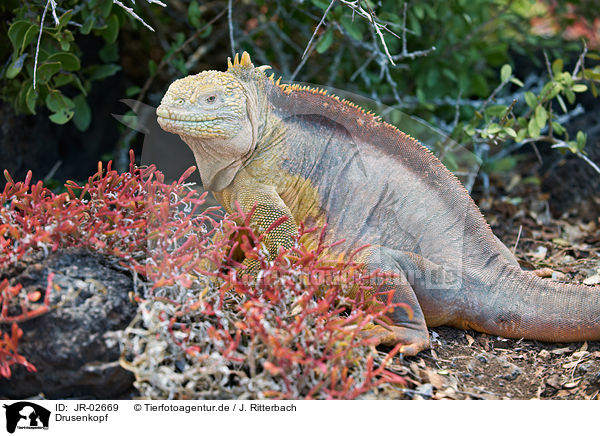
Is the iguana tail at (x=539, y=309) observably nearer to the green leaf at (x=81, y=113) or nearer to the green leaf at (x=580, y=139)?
the green leaf at (x=580, y=139)

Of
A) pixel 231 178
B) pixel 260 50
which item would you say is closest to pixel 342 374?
pixel 231 178

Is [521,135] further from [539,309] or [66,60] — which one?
[66,60]

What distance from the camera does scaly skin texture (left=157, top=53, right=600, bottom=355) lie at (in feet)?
11.5

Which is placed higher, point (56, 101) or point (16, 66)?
point (16, 66)

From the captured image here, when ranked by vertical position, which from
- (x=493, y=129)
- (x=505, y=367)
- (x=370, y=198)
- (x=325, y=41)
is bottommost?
(x=505, y=367)

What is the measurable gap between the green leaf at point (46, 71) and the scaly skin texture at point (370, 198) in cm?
143

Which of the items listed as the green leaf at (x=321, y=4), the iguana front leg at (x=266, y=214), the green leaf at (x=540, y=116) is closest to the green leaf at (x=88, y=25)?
the green leaf at (x=321, y=4)

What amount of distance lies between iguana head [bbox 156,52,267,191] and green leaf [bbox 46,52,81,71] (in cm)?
138

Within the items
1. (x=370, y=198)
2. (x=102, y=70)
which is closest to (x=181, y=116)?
(x=370, y=198)

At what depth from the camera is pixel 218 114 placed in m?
3.55

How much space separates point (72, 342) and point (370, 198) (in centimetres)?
203

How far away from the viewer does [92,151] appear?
690cm

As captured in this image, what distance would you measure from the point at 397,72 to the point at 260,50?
158cm

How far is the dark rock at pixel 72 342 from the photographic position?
9.12ft
